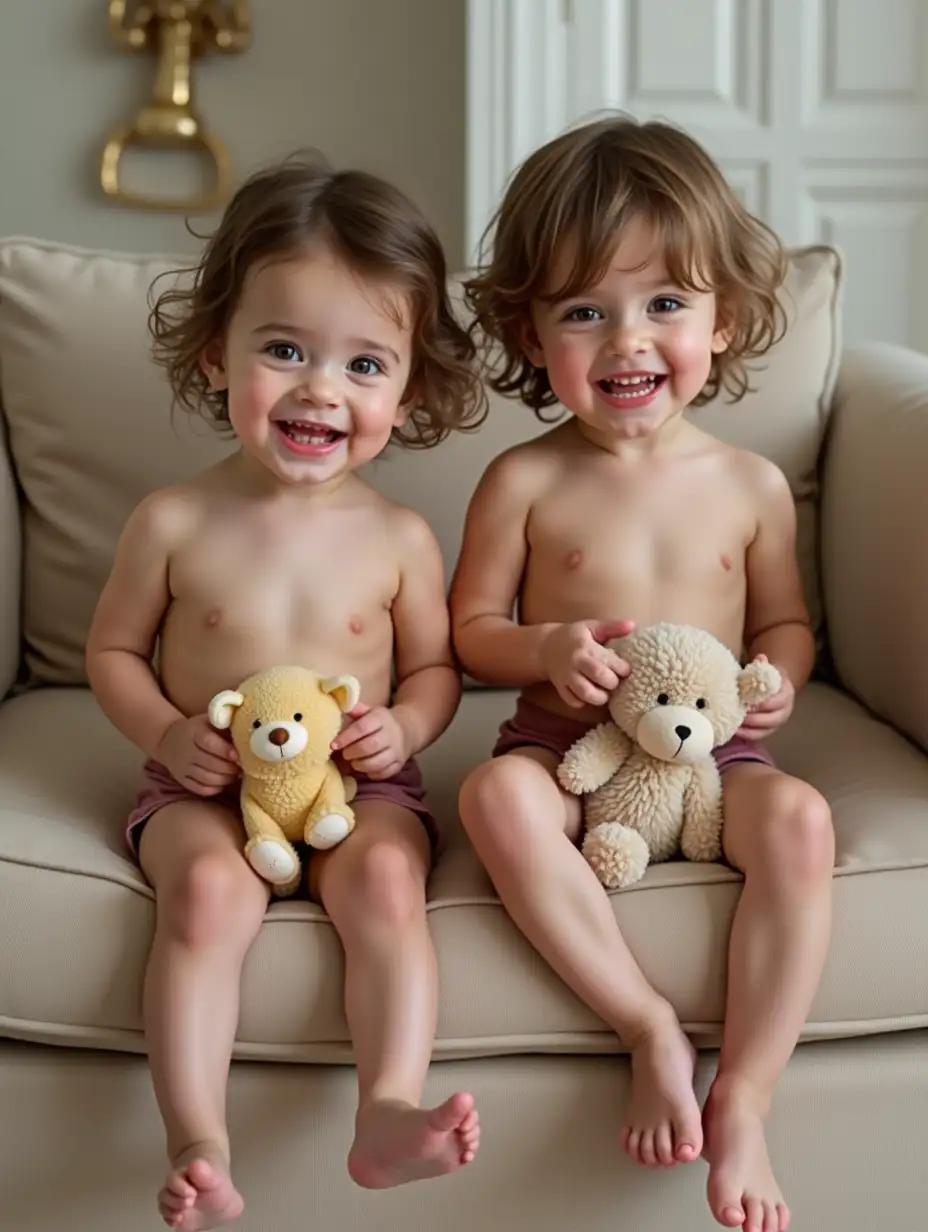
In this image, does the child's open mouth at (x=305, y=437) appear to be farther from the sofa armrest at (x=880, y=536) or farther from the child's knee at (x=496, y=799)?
the sofa armrest at (x=880, y=536)

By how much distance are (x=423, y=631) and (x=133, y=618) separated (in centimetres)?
24

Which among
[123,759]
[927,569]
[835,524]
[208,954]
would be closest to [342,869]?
[208,954]

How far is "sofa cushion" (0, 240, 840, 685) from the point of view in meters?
1.48

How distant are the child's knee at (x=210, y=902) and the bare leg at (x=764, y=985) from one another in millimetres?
340

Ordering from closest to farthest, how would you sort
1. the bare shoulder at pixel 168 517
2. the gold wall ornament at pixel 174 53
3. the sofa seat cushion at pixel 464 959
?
the sofa seat cushion at pixel 464 959 < the bare shoulder at pixel 168 517 < the gold wall ornament at pixel 174 53

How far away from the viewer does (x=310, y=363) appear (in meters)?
1.15

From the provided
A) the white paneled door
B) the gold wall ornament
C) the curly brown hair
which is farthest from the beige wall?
the curly brown hair

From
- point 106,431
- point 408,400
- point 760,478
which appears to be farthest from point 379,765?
point 106,431

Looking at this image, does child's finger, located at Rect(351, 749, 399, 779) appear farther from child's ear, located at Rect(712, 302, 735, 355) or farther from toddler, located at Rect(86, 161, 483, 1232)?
child's ear, located at Rect(712, 302, 735, 355)

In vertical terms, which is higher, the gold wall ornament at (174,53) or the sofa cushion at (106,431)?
the gold wall ornament at (174,53)

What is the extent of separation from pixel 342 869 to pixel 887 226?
180 cm

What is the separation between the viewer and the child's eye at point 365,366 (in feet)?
3.83

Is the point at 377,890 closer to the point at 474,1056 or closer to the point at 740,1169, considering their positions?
the point at 474,1056

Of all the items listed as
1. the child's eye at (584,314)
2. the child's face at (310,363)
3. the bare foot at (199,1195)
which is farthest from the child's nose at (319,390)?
the bare foot at (199,1195)
